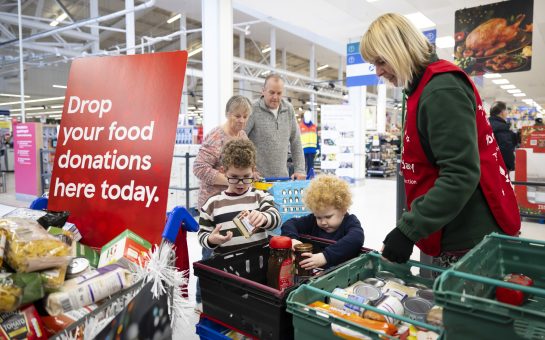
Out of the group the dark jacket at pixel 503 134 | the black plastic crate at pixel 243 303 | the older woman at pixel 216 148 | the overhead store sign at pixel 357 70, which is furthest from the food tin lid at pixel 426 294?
the overhead store sign at pixel 357 70

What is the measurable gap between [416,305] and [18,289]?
3.22 feet

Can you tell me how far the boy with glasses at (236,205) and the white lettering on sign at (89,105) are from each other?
0.62 metres

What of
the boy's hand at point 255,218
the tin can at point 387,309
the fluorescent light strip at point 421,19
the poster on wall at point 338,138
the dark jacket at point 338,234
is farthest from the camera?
the poster on wall at point 338,138

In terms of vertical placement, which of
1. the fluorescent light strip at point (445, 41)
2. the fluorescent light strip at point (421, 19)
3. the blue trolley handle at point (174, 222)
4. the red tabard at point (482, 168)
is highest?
the fluorescent light strip at point (445, 41)

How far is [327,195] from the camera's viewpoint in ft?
6.00

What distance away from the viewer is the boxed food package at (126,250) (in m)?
1.09

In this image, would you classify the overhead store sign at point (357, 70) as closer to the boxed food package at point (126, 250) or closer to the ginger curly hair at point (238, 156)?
the ginger curly hair at point (238, 156)

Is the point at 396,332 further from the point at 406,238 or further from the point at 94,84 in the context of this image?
the point at 94,84

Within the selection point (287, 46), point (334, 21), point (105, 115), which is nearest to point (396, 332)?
point (105, 115)

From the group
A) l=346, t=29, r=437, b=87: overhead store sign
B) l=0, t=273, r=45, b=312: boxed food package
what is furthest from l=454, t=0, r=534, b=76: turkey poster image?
l=0, t=273, r=45, b=312: boxed food package

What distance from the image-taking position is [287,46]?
59.1ft

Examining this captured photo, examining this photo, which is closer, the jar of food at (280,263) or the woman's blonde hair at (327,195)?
the jar of food at (280,263)

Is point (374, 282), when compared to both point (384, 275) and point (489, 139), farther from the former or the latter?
point (489, 139)

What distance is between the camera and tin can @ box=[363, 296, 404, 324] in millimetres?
948
